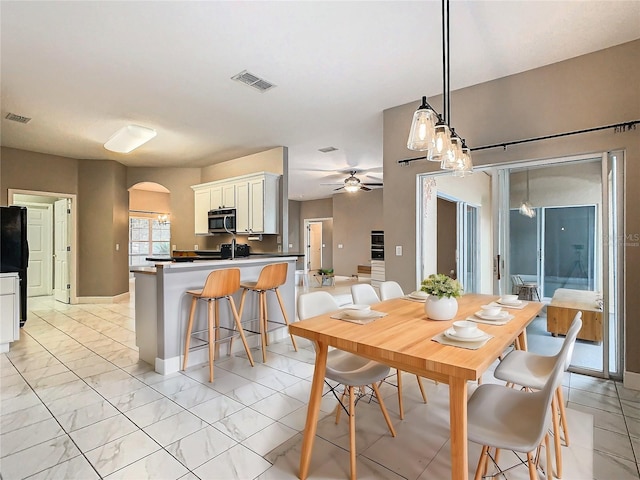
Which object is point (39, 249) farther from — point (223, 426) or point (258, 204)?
point (223, 426)

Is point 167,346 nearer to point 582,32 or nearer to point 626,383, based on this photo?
point 626,383

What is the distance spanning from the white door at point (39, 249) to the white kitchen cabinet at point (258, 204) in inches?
184

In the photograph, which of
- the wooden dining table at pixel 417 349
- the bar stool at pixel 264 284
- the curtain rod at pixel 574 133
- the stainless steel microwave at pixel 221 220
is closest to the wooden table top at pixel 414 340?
the wooden dining table at pixel 417 349

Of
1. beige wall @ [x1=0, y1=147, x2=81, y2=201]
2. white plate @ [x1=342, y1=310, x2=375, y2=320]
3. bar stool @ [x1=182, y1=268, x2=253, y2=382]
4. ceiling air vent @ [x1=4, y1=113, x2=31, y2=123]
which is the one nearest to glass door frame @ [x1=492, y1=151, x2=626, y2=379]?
white plate @ [x1=342, y1=310, x2=375, y2=320]

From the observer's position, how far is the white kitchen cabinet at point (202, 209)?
6688 mm

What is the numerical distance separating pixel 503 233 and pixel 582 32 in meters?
1.81

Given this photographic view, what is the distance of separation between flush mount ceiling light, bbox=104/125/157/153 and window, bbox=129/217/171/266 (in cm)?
553

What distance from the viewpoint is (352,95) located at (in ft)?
12.2

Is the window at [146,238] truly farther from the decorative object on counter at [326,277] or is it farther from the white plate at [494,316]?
the white plate at [494,316]

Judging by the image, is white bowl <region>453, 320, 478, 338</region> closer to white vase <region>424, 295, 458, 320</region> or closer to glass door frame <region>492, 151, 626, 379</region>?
white vase <region>424, 295, 458, 320</region>

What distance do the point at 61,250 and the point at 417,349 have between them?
7757 mm

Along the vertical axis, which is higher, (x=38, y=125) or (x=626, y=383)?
(x=38, y=125)

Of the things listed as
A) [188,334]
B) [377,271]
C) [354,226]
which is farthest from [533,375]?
[354,226]

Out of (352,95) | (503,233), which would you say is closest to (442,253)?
(503,233)
